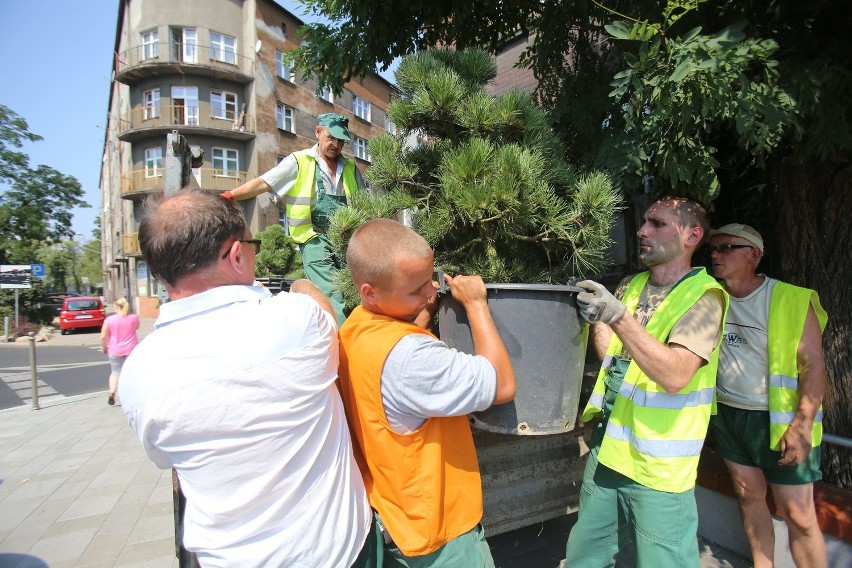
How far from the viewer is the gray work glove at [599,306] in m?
1.57

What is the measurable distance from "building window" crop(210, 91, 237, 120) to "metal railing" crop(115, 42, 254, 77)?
1318 millimetres

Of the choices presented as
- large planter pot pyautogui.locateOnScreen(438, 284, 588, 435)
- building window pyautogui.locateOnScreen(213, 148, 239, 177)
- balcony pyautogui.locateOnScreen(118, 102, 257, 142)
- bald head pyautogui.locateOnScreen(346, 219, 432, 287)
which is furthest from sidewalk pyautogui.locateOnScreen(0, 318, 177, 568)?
balcony pyautogui.locateOnScreen(118, 102, 257, 142)

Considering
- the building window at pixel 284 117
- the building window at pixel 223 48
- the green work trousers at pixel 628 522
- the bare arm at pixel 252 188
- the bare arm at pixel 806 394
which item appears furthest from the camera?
the building window at pixel 284 117

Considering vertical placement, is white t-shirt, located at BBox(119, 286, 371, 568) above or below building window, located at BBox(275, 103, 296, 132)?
below

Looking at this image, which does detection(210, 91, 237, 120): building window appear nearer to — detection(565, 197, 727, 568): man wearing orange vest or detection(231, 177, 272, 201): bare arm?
detection(231, 177, 272, 201): bare arm

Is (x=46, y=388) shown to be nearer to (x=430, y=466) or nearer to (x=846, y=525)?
(x=430, y=466)

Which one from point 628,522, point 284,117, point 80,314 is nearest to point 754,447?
point 628,522

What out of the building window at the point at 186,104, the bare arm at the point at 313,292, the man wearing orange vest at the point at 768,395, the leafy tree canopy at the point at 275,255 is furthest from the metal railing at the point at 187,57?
the man wearing orange vest at the point at 768,395

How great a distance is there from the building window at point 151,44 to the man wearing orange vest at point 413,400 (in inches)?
1066

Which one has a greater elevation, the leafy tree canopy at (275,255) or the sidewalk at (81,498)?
the leafy tree canopy at (275,255)

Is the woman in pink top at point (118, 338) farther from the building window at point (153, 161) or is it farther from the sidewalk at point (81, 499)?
the building window at point (153, 161)

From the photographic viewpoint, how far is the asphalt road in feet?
29.8

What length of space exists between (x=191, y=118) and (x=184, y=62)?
2504 millimetres

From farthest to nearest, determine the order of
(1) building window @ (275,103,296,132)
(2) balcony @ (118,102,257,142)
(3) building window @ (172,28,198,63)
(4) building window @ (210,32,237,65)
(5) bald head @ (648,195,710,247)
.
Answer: (1) building window @ (275,103,296,132), (4) building window @ (210,32,237,65), (2) balcony @ (118,102,257,142), (3) building window @ (172,28,198,63), (5) bald head @ (648,195,710,247)
